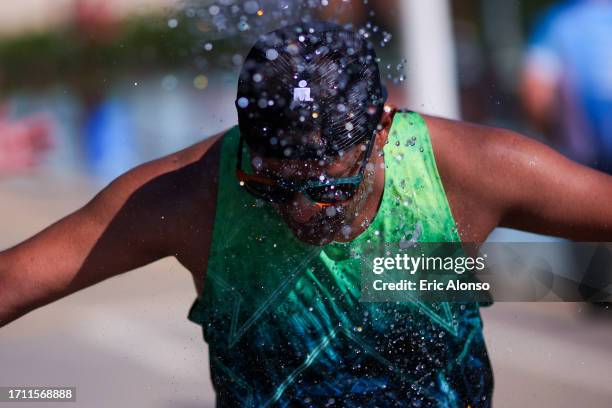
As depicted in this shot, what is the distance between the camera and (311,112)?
2.06m

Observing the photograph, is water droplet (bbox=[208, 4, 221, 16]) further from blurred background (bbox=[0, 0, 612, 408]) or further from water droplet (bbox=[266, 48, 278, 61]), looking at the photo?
water droplet (bbox=[266, 48, 278, 61])

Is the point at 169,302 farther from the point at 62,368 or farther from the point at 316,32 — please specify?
the point at 316,32

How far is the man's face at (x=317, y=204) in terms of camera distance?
212 centimetres

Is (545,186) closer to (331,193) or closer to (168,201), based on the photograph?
(331,193)

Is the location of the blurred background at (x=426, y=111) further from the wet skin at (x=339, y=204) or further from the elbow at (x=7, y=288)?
the elbow at (x=7, y=288)

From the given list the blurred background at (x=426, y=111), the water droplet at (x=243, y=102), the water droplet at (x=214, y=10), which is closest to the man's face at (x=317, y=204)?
the water droplet at (x=243, y=102)

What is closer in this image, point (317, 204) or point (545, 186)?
point (317, 204)

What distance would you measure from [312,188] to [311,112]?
174 millimetres

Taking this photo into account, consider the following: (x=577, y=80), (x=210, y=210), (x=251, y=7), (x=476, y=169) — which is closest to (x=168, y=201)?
(x=210, y=210)

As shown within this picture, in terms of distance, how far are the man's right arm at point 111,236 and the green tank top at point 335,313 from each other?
12cm

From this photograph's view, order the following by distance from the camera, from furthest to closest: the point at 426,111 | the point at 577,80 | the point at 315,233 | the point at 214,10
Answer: the point at 426,111 < the point at 577,80 < the point at 214,10 < the point at 315,233

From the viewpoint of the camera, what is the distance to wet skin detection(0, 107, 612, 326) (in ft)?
7.57

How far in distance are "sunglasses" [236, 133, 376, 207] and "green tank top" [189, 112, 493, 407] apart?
11 cm

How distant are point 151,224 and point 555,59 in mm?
4113
